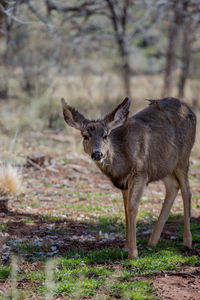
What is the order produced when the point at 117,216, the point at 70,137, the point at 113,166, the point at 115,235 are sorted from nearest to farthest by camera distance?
the point at 113,166
the point at 115,235
the point at 117,216
the point at 70,137

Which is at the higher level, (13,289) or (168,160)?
(168,160)

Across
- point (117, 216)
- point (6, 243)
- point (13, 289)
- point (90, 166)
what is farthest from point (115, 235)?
point (90, 166)

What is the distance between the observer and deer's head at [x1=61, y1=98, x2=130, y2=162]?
6621mm

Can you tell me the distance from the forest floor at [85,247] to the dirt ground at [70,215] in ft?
0.04

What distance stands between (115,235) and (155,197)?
9.87 ft

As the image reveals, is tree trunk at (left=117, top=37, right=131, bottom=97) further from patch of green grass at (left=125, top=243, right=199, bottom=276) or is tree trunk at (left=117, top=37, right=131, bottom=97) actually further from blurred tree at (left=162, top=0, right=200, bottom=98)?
patch of green grass at (left=125, top=243, right=199, bottom=276)

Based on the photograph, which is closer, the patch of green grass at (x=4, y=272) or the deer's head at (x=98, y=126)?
the patch of green grass at (x=4, y=272)

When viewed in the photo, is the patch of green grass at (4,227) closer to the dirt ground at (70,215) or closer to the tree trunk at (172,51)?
the dirt ground at (70,215)

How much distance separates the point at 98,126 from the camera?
682cm

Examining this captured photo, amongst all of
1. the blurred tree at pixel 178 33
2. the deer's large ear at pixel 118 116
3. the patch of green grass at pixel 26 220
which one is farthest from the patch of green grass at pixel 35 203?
the blurred tree at pixel 178 33

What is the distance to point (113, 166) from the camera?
6.91 metres

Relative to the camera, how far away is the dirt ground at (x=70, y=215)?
5.96m

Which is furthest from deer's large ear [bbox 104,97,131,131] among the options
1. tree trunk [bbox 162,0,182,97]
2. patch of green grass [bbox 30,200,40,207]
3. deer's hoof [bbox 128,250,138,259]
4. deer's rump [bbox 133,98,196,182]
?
tree trunk [bbox 162,0,182,97]

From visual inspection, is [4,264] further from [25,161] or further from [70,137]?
[70,137]
